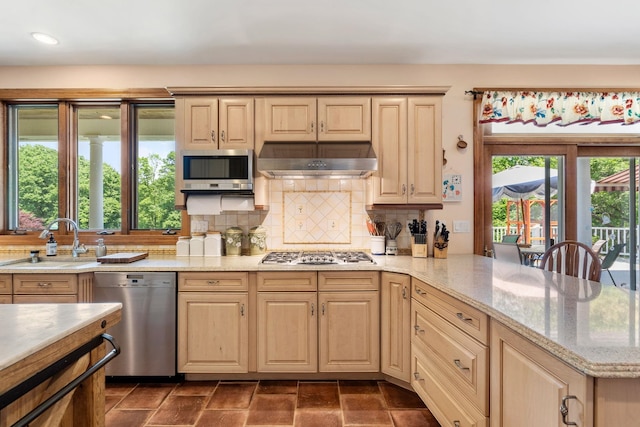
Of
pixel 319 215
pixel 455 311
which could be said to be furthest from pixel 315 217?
pixel 455 311

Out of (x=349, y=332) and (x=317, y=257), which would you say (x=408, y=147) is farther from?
(x=349, y=332)

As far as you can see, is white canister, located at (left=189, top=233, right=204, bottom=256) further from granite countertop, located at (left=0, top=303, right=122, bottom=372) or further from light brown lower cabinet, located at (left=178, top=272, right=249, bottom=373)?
granite countertop, located at (left=0, top=303, right=122, bottom=372)

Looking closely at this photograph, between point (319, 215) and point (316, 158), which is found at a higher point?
point (316, 158)

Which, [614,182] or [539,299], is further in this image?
[614,182]

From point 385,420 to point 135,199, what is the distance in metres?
2.80

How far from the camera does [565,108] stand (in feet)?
9.32

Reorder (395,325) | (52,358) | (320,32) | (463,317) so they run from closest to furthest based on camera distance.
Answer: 1. (52,358)
2. (463,317)
3. (395,325)
4. (320,32)

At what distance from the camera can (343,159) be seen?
243cm

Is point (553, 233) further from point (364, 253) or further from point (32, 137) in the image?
point (32, 137)

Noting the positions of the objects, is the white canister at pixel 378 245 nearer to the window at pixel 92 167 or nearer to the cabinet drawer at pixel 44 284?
the window at pixel 92 167

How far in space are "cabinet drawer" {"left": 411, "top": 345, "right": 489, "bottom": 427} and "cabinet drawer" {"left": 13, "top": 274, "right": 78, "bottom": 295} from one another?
96.1 inches

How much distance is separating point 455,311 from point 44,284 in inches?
109

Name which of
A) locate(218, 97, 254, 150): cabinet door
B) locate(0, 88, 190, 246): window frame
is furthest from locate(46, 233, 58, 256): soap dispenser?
locate(218, 97, 254, 150): cabinet door

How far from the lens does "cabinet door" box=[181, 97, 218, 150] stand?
2.65 metres
